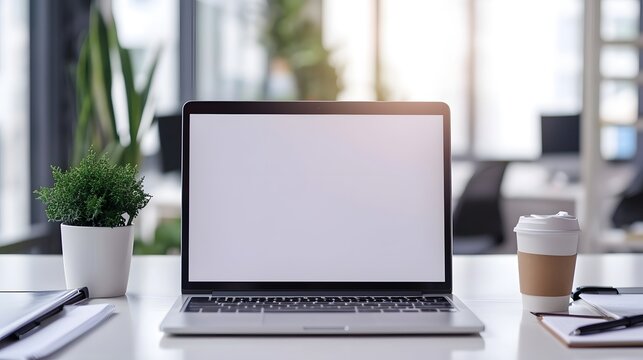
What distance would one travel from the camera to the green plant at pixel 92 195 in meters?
1.02

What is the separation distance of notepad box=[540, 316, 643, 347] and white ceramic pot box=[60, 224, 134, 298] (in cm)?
54

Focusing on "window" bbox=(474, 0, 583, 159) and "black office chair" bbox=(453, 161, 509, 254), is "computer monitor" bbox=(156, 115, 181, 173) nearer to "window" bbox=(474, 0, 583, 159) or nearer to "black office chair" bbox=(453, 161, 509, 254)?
"black office chair" bbox=(453, 161, 509, 254)

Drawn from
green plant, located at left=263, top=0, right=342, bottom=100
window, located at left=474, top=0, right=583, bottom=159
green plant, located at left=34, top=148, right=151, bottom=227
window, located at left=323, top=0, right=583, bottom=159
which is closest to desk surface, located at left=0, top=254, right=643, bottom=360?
green plant, located at left=34, top=148, right=151, bottom=227

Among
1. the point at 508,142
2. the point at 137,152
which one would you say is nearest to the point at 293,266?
the point at 137,152

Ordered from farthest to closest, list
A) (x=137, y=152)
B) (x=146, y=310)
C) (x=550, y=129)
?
(x=550, y=129), (x=137, y=152), (x=146, y=310)

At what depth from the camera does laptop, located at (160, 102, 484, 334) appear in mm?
1021

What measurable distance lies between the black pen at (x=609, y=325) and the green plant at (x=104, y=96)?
4.79 ft

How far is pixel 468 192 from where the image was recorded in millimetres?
3641

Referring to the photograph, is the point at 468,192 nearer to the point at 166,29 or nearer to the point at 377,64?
the point at 166,29

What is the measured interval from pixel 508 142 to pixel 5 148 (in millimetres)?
4090

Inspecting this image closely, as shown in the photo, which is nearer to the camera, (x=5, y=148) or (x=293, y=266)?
(x=293, y=266)

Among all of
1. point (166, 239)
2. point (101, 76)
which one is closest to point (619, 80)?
point (166, 239)

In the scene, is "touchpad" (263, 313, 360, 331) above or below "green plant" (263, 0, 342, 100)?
below

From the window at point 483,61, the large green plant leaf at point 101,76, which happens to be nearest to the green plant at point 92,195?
the large green plant leaf at point 101,76
